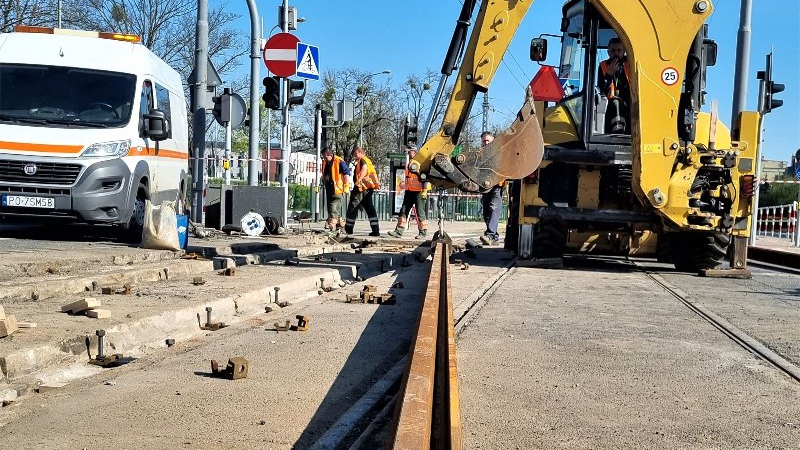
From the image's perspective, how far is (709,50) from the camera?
523 inches

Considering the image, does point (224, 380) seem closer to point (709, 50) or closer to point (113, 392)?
point (113, 392)

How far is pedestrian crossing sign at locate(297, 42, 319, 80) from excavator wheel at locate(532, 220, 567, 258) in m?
6.27

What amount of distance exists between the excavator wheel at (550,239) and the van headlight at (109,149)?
5.75 m

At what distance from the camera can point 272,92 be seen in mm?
17109

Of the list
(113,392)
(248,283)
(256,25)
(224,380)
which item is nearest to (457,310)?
(248,283)

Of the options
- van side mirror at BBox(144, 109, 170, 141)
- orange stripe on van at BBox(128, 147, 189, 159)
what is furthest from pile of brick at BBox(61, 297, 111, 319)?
van side mirror at BBox(144, 109, 170, 141)

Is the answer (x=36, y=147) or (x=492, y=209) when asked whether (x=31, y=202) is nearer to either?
(x=36, y=147)

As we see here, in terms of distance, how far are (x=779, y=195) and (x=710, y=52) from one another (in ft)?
144

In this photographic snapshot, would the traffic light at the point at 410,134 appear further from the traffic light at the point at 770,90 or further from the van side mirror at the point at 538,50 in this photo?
the traffic light at the point at 770,90

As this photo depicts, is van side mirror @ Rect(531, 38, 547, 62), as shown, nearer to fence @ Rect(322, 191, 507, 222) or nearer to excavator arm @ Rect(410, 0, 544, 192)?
excavator arm @ Rect(410, 0, 544, 192)

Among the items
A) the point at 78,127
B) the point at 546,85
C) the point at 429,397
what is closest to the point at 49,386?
the point at 429,397

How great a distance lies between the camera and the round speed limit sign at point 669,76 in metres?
11.9

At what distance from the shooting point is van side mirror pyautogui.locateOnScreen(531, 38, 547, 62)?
516 inches

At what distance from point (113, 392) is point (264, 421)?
3.08 feet
